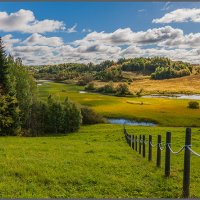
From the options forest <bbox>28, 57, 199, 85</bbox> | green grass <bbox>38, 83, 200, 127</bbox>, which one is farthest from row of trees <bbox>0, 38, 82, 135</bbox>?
forest <bbox>28, 57, 199, 85</bbox>

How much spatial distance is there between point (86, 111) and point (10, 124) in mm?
27648

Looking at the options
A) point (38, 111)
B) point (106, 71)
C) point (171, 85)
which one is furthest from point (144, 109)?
point (106, 71)

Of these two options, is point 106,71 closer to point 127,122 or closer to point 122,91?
point 122,91

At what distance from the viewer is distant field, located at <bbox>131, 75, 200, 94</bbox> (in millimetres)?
151625

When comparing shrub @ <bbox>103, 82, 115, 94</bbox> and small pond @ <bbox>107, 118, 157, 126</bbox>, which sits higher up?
shrub @ <bbox>103, 82, 115, 94</bbox>

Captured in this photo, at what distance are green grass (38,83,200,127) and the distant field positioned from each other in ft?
87.0

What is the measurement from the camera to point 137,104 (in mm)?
110562

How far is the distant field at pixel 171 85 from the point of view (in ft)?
497

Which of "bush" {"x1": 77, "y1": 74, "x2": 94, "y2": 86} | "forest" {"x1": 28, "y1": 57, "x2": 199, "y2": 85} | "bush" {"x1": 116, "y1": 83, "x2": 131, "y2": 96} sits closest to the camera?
"bush" {"x1": 116, "y1": 83, "x2": 131, "y2": 96}

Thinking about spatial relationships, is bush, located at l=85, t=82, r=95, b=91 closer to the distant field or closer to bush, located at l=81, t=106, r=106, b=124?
the distant field

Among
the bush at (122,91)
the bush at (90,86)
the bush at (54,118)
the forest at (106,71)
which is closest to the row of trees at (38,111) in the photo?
the bush at (54,118)

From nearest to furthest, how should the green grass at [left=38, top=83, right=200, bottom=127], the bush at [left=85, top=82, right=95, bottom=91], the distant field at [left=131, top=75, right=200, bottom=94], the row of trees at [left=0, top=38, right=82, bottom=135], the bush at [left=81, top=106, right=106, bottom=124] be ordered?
the row of trees at [left=0, top=38, right=82, bottom=135], the bush at [left=81, top=106, right=106, bottom=124], the green grass at [left=38, top=83, right=200, bottom=127], the bush at [left=85, top=82, right=95, bottom=91], the distant field at [left=131, top=75, right=200, bottom=94]

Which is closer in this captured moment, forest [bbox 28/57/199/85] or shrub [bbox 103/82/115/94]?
shrub [bbox 103/82/115/94]

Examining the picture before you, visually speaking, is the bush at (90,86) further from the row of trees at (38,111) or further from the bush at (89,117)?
the row of trees at (38,111)
